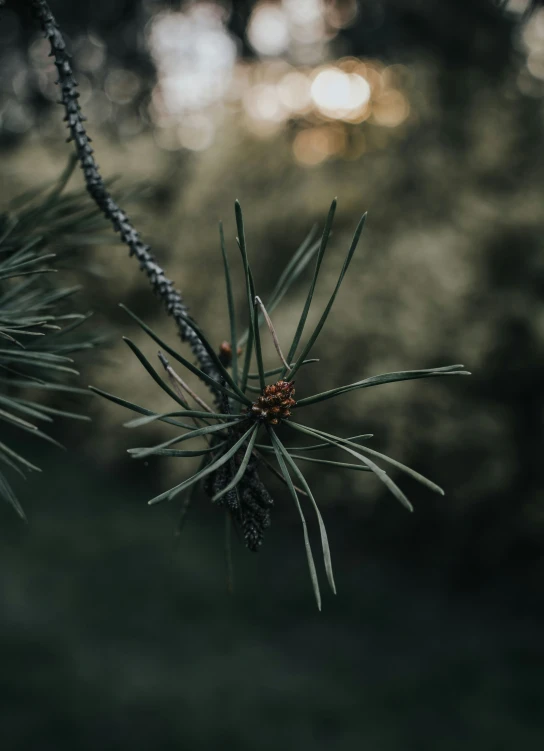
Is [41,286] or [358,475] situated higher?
[358,475]

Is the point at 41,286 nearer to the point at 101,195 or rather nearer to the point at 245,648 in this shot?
the point at 101,195

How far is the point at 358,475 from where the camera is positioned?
152 cm

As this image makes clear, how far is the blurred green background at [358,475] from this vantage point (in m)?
1.32

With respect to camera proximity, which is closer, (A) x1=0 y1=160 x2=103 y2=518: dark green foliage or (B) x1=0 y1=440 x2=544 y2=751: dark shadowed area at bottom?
(A) x1=0 y1=160 x2=103 y2=518: dark green foliage

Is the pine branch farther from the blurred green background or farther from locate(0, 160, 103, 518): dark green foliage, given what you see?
the blurred green background

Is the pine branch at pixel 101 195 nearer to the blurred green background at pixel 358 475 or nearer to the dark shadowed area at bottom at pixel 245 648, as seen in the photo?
the blurred green background at pixel 358 475

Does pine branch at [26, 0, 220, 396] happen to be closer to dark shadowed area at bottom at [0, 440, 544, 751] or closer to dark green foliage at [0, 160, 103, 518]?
dark green foliage at [0, 160, 103, 518]

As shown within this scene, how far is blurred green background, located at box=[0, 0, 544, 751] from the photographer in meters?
1.32

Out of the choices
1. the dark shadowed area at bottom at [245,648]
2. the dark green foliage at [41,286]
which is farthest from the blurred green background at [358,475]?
the dark green foliage at [41,286]

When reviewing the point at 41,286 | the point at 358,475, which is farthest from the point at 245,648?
the point at 41,286

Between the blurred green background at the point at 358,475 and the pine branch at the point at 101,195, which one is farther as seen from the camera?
the blurred green background at the point at 358,475

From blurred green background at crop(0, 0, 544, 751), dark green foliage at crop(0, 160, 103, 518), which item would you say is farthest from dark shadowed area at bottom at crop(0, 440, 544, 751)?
dark green foliage at crop(0, 160, 103, 518)

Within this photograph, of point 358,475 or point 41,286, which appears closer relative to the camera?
point 41,286

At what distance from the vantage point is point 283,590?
1735mm
